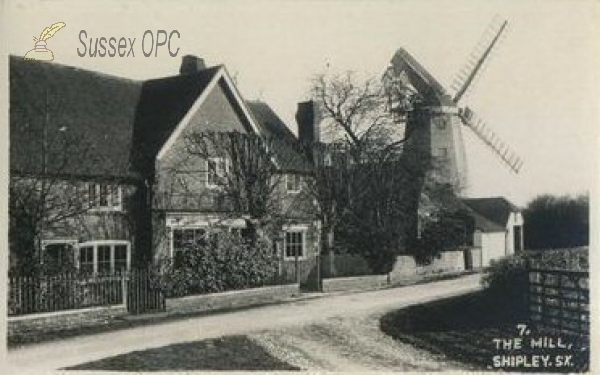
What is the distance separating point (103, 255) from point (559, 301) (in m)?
10.3

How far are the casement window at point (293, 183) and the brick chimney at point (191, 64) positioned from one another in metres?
4.81

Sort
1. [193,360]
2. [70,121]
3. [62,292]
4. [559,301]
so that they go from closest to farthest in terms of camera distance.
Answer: [193,360] < [559,301] < [62,292] < [70,121]

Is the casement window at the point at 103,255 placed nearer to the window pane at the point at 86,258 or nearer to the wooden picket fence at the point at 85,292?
the window pane at the point at 86,258

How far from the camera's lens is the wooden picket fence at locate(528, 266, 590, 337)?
11234mm

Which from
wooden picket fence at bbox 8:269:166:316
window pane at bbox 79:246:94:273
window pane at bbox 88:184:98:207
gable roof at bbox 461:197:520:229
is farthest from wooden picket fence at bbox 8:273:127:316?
gable roof at bbox 461:197:520:229

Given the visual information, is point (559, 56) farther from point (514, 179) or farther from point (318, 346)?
point (318, 346)

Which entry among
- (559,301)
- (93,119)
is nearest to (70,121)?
(93,119)

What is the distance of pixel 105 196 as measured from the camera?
16.7m

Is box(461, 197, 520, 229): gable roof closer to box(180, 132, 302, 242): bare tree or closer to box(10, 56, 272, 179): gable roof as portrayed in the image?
box(180, 132, 302, 242): bare tree

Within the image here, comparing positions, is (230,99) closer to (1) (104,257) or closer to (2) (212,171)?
(2) (212,171)

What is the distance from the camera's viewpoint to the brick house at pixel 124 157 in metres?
15.3

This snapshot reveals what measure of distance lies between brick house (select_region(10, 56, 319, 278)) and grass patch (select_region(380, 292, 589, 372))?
589cm

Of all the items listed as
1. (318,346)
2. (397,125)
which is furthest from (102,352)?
(397,125)

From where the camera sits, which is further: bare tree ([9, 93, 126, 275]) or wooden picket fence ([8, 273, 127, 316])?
bare tree ([9, 93, 126, 275])
